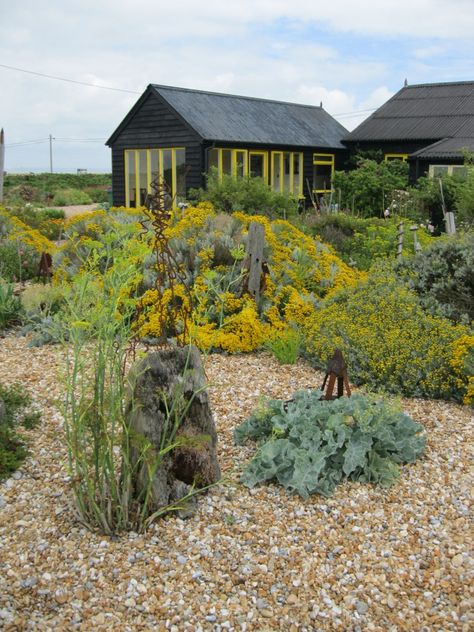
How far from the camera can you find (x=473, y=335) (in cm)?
572

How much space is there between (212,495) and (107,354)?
3.26ft

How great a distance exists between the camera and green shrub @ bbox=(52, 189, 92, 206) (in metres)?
31.1

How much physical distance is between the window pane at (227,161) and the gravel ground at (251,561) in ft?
55.8

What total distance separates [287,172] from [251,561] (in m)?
20.3

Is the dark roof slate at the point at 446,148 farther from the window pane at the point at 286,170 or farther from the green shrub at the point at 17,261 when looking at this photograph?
the green shrub at the point at 17,261

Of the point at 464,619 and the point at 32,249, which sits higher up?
the point at 32,249

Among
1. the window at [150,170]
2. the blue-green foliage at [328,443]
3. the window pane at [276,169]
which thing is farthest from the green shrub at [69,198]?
the blue-green foliage at [328,443]

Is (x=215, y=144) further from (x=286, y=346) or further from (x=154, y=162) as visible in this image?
(x=286, y=346)

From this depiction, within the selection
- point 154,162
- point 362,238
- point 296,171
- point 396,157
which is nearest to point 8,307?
point 362,238

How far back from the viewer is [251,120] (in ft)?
70.8

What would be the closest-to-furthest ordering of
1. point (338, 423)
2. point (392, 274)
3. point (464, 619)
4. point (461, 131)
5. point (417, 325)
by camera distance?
point (464, 619), point (338, 423), point (417, 325), point (392, 274), point (461, 131)

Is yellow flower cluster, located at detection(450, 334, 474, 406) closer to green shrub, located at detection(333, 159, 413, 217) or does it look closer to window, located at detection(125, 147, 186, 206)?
green shrub, located at detection(333, 159, 413, 217)

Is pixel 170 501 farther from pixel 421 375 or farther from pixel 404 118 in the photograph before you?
pixel 404 118

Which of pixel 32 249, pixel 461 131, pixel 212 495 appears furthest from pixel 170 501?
pixel 461 131
